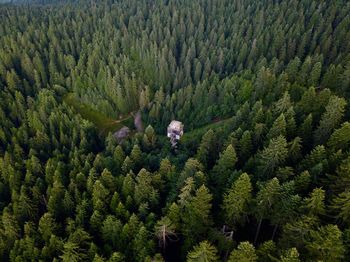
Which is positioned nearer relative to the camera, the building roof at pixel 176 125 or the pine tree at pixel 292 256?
the pine tree at pixel 292 256

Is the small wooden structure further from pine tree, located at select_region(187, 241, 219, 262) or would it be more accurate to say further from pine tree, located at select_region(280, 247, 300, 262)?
pine tree, located at select_region(280, 247, 300, 262)

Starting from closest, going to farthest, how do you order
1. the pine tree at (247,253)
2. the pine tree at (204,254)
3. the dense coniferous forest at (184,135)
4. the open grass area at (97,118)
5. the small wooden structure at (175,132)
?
1. the pine tree at (247,253)
2. the pine tree at (204,254)
3. the dense coniferous forest at (184,135)
4. the small wooden structure at (175,132)
5. the open grass area at (97,118)

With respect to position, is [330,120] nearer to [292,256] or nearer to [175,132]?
[292,256]

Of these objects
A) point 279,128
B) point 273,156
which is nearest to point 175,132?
point 279,128

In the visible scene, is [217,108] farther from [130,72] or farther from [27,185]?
[27,185]

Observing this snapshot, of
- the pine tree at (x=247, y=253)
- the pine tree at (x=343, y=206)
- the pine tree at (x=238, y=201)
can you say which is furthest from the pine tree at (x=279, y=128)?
the pine tree at (x=247, y=253)

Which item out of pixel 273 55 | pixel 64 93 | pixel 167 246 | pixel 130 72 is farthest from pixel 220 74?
pixel 167 246

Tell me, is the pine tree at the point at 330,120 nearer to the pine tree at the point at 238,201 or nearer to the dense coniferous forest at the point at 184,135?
the dense coniferous forest at the point at 184,135
